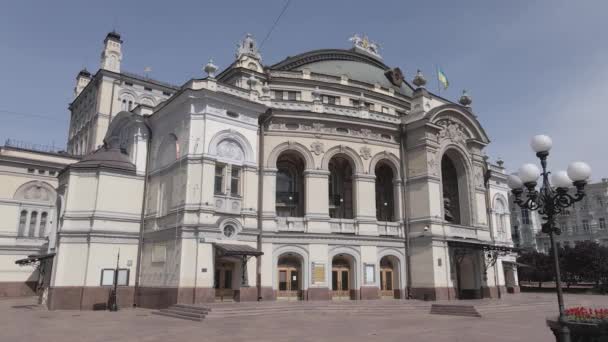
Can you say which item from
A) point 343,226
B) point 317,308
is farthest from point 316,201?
point 317,308

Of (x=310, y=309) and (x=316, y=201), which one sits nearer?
(x=310, y=309)

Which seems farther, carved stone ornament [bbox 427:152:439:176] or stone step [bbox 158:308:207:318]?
carved stone ornament [bbox 427:152:439:176]

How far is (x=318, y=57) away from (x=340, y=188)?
13328 millimetres

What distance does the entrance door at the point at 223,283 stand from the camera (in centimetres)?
2573

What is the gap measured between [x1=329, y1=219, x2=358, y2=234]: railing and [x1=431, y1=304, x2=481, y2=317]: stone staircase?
22.3 ft

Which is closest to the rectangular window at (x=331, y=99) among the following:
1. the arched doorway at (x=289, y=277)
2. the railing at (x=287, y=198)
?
the railing at (x=287, y=198)

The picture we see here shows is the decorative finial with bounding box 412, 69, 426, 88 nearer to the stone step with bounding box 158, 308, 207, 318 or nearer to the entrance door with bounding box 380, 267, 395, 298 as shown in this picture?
the entrance door with bounding box 380, 267, 395, 298

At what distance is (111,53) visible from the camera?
53.2m

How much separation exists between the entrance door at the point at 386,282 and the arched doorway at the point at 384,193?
4.03 meters

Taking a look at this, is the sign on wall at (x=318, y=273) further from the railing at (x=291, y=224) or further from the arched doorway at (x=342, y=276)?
the railing at (x=291, y=224)

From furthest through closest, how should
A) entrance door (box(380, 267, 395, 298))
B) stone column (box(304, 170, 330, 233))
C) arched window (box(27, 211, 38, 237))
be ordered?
arched window (box(27, 211, 38, 237)) → entrance door (box(380, 267, 395, 298)) → stone column (box(304, 170, 330, 233))

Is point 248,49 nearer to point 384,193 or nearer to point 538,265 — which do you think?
point 384,193

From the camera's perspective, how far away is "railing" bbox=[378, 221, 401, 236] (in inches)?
1206

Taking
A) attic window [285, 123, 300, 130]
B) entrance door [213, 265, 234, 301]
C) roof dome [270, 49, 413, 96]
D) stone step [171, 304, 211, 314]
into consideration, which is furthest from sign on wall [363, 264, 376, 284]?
roof dome [270, 49, 413, 96]
